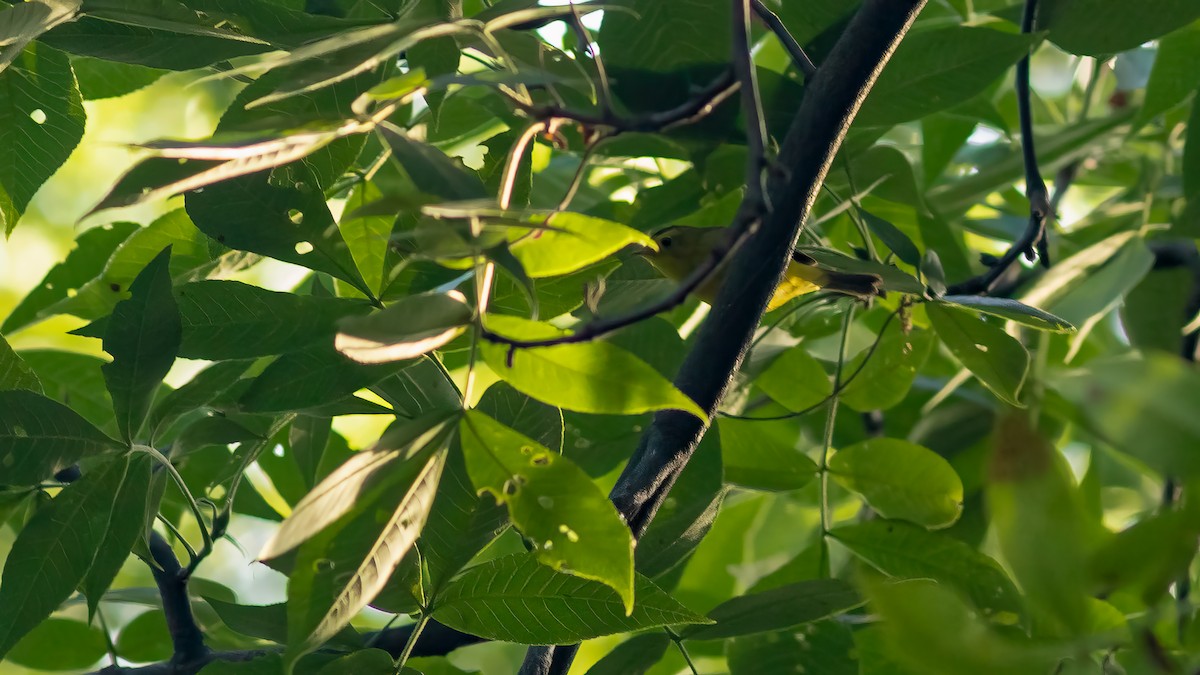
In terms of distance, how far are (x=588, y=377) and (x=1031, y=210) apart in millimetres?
523

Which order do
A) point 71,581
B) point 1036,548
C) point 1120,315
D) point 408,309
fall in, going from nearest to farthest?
point 1036,548, point 408,309, point 71,581, point 1120,315

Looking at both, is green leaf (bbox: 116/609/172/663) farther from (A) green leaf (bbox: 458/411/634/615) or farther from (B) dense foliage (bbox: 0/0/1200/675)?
(A) green leaf (bbox: 458/411/634/615)

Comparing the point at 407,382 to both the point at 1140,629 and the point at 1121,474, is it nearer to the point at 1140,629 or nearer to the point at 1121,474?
the point at 1140,629

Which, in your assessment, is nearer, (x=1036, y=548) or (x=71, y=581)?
(x=1036, y=548)

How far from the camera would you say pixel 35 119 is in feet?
2.49

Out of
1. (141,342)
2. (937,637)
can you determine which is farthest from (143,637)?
(937,637)

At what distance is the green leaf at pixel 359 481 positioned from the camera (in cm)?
41

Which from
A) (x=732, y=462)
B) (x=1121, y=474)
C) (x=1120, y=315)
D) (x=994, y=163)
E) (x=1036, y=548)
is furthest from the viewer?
(x=1121, y=474)

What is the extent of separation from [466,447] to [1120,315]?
36.2 inches

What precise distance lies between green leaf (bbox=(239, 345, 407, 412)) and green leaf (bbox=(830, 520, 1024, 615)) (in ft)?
1.40

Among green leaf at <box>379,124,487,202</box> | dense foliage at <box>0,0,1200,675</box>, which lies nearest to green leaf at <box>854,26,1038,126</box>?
dense foliage at <box>0,0,1200,675</box>

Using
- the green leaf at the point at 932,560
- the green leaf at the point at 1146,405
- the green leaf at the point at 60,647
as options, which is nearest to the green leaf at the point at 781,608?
the green leaf at the point at 932,560

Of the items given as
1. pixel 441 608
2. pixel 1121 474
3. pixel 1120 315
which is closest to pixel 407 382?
pixel 441 608

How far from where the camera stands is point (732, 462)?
0.90 metres
